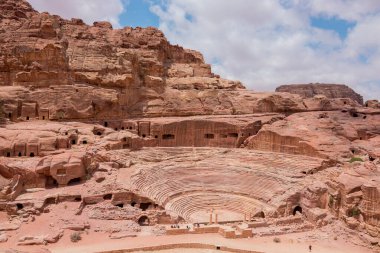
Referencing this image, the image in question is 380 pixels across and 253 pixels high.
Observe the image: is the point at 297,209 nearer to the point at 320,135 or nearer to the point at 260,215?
the point at 260,215

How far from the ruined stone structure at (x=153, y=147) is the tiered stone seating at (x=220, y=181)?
11 centimetres

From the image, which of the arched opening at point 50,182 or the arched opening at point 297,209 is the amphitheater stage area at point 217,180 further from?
the arched opening at point 50,182

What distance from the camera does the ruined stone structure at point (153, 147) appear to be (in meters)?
21.4

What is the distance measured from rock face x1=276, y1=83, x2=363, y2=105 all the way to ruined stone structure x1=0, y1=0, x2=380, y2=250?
88.5 feet

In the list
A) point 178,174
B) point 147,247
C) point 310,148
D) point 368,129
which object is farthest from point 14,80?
point 368,129

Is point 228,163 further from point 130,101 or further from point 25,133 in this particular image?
point 25,133

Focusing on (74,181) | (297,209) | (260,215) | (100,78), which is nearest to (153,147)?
(100,78)

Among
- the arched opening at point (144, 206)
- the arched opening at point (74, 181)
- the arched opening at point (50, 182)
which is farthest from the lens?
the arched opening at point (74, 181)

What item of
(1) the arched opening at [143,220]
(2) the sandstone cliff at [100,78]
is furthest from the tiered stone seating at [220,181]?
(2) the sandstone cliff at [100,78]

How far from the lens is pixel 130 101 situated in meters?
39.0

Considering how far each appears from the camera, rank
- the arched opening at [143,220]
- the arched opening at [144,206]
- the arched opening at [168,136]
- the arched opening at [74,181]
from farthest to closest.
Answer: the arched opening at [168,136]
the arched opening at [74,181]
the arched opening at [144,206]
the arched opening at [143,220]

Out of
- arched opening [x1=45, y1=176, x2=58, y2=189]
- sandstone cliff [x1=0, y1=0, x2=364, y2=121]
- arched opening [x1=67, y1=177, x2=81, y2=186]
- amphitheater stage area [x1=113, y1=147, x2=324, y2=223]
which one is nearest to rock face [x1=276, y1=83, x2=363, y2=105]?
sandstone cliff [x1=0, y1=0, x2=364, y2=121]

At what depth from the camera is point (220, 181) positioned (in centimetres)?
2964

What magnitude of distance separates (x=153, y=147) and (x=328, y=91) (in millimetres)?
50049
